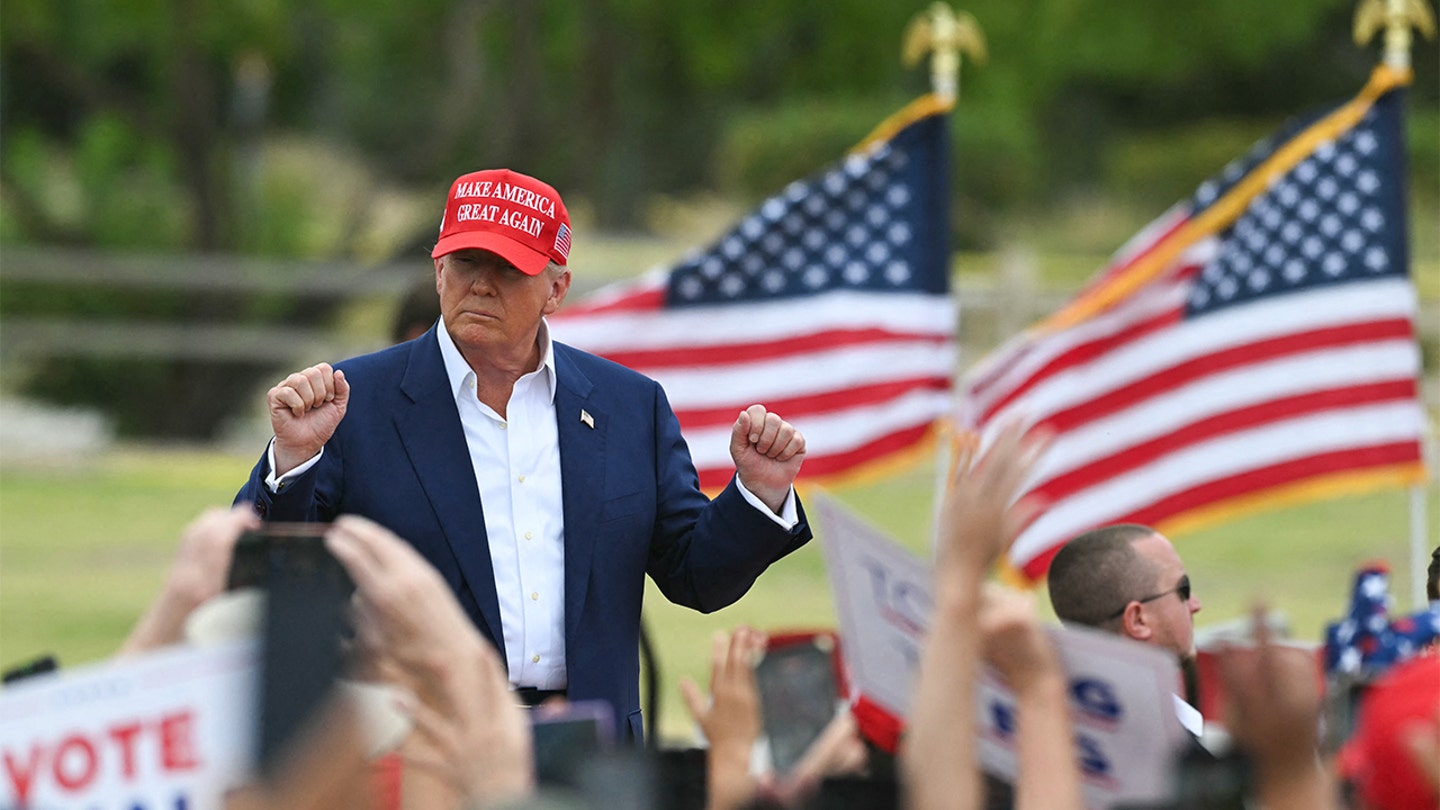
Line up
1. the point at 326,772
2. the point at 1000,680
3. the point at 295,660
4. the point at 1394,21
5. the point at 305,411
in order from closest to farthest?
1. the point at 326,772
2. the point at 295,660
3. the point at 1000,680
4. the point at 305,411
5. the point at 1394,21

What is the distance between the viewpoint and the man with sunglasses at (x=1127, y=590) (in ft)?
12.4

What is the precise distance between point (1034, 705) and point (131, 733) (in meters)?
0.98

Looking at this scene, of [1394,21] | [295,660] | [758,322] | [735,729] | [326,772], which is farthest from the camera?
[758,322]

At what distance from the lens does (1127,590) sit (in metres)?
3.77

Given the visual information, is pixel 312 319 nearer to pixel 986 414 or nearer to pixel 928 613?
pixel 986 414

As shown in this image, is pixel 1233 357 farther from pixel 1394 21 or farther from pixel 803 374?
pixel 803 374

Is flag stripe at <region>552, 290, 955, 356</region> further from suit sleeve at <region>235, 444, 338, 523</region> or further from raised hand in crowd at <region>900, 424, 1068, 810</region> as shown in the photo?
raised hand in crowd at <region>900, 424, 1068, 810</region>

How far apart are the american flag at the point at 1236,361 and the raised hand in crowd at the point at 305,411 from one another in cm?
379

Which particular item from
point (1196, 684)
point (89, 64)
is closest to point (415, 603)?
point (1196, 684)

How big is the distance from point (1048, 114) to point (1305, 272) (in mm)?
20939

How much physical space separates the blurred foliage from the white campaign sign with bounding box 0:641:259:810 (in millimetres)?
15691

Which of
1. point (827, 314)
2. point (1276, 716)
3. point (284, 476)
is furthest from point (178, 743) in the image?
point (827, 314)

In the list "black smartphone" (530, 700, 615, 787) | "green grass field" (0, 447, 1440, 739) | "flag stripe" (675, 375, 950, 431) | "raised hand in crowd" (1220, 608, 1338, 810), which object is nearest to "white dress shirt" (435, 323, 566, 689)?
"black smartphone" (530, 700, 615, 787)

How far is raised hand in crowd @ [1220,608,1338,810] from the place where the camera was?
6.63 ft
